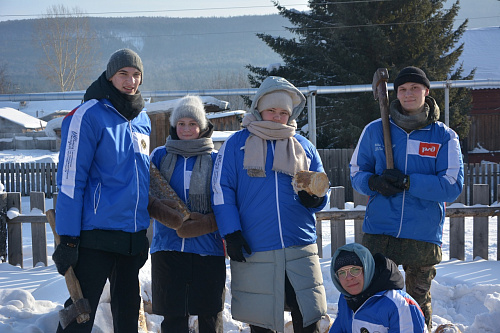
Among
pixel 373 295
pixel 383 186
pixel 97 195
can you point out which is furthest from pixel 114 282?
pixel 383 186

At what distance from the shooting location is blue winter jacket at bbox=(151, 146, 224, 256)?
3.21 meters

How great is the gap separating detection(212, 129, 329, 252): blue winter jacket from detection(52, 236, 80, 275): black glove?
2.78 feet

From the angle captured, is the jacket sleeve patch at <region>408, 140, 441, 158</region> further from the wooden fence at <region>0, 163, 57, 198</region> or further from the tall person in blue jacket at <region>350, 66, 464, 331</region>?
the wooden fence at <region>0, 163, 57, 198</region>

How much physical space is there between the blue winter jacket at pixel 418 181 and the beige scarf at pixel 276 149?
0.56 metres

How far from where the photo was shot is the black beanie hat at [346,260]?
2.62m

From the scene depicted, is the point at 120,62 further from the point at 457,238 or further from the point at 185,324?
the point at 457,238

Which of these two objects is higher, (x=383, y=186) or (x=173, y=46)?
(x=173, y=46)

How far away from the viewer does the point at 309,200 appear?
3.00 meters

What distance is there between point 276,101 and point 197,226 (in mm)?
938

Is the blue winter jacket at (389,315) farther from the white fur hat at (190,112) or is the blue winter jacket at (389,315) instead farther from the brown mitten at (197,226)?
the white fur hat at (190,112)

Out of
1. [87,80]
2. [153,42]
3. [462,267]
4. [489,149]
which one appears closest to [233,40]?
[153,42]

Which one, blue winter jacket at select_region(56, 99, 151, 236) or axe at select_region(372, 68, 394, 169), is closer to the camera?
blue winter jacket at select_region(56, 99, 151, 236)

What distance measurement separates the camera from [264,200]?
304cm

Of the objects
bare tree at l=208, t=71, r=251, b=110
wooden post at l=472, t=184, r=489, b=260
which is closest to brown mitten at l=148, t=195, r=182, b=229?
wooden post at l=472, t=184, r=489, b=260
